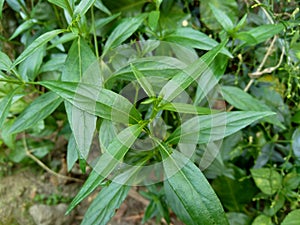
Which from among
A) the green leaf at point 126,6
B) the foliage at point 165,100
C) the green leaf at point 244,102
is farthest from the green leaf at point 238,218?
the green leaf at point 126,6

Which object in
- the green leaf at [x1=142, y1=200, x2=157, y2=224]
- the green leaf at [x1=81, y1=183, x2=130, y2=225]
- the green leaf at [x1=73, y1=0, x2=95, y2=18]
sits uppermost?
the green leaf at [x1=73, y1=0, x2=95, y2=18]

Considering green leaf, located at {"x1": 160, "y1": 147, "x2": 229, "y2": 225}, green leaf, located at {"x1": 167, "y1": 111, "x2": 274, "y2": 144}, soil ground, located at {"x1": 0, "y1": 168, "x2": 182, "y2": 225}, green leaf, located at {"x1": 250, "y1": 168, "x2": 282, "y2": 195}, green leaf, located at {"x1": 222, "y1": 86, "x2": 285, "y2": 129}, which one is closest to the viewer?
green leaf, located at {"x1": 160, "y1": 147, "x2": 229, "y2": 225}

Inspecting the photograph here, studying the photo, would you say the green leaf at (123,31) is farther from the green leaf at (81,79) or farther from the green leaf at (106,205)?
the green leaf at (106,205)

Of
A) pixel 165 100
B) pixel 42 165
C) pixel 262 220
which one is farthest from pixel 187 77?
pixel 42 165

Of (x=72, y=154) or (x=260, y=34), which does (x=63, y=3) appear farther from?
(x=260, y=34)

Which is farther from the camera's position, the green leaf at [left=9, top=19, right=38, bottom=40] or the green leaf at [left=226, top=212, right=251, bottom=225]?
the green leaf at [left=226, top=212, right=251, bottom=225]

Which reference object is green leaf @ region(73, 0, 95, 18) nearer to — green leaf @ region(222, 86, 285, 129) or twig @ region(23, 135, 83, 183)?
green leaf @ region(222, 86, 285, 129)

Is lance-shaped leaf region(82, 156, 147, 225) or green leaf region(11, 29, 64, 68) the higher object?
green leaf region(11, 29, 64, 68)

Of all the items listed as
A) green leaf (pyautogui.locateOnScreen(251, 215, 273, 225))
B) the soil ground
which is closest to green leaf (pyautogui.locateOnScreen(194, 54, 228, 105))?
green leaf (pyautogui.locateOnScreen(251, 215, 273, 225))

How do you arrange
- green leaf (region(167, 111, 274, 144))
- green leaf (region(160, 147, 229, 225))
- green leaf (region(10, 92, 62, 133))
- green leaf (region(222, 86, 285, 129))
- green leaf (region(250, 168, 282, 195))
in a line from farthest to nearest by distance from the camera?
1. green leaf (region(250, 168, 282, 195))
2. green leaf (region(222, 86, 285, 129))
3. green leaf (region(10, 92, 62, 133))
4. green leaf (region(167, 111, 274, 144))
5. green leaf (region(160, 147, 229, 225))
